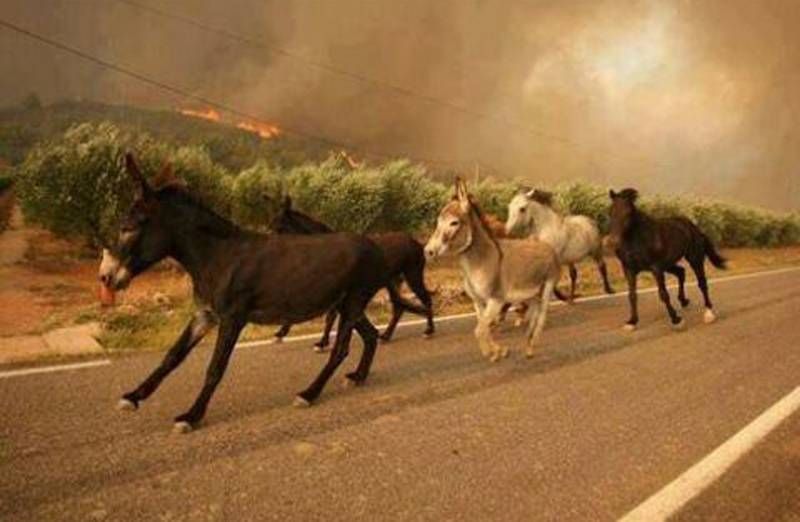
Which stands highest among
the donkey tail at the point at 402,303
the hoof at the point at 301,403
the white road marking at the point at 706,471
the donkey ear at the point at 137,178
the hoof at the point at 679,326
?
the donkey ear at the point at 137,178

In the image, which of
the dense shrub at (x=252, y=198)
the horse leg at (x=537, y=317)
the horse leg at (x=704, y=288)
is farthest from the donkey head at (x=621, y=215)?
the dense shrub at (x=252, y=198)

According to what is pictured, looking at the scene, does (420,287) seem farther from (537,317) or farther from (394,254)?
(537,317)

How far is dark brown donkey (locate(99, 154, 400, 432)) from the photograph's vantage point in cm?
632

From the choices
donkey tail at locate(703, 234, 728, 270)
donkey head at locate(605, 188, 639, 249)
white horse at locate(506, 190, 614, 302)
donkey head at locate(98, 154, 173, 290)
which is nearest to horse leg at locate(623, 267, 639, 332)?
donkey head at locate(605, 188, 639, 249)

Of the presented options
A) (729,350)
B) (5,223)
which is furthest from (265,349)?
(5,223)

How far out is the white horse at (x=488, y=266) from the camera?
29.5 ft

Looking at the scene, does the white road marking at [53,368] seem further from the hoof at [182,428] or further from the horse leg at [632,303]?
the horse leg at [632,303]

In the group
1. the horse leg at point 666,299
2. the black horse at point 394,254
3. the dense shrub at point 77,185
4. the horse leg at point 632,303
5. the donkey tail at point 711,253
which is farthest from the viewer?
the dense shrub at point 77,185

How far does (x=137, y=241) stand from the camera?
6352mm

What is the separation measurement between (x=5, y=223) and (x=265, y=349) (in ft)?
69.6

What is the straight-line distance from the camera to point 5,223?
26.4 metres

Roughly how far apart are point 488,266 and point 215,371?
161 inches

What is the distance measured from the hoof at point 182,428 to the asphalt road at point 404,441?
0.07 metres

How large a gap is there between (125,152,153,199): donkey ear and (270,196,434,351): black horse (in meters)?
3.77
